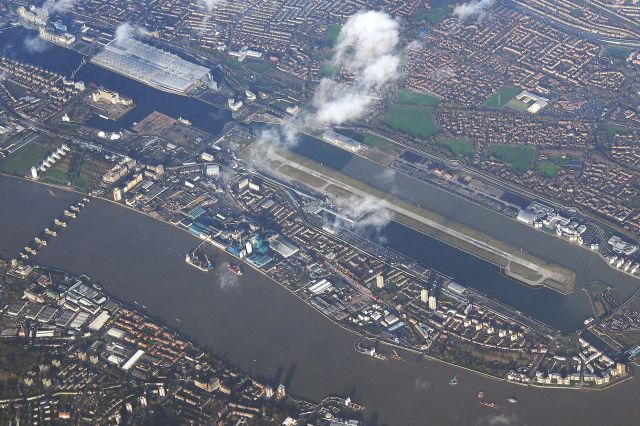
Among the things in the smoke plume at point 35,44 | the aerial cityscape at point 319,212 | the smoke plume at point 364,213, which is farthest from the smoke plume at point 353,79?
the smoke plume at point 35,44

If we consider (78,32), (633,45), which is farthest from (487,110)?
(78,32)

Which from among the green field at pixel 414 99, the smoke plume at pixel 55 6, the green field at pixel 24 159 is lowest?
the green field at pixel 24 159

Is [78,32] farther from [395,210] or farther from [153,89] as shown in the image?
[395,210]

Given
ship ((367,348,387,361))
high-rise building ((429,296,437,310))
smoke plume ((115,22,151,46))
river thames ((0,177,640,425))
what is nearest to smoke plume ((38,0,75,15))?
smoke plume ((115,22,151,46))

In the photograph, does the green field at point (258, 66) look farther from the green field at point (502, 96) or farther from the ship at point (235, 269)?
the ship at point (235, 269)

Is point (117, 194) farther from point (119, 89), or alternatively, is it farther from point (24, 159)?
point (119, 89)
